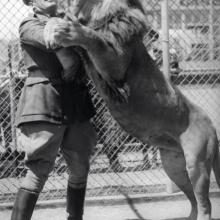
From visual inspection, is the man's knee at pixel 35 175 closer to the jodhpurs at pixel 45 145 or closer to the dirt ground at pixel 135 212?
the jodhpurs at pixel 45 145

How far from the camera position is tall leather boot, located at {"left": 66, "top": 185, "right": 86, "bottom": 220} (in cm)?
369

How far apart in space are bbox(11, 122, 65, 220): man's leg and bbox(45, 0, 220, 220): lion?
44 cm

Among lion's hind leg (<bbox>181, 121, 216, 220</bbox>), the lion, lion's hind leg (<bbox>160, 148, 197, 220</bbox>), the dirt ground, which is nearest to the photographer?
the lion

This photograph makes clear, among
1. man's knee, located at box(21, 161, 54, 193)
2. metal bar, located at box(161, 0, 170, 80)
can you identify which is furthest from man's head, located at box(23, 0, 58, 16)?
metal bar, located at box(161, 0, 170, 80)

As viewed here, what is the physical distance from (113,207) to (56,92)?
1.86 metres

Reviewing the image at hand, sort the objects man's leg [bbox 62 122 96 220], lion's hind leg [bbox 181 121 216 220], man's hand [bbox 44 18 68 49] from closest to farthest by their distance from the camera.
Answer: man's hand [bbox 44 18 68 49], lion's hind leg [bbox 181 121 216 220], man's leg [bbox 62 122 96 220]

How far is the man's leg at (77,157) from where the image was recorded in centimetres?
351

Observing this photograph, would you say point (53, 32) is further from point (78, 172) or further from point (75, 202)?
point (75, 202)

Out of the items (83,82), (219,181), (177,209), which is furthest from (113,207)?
(83,82)

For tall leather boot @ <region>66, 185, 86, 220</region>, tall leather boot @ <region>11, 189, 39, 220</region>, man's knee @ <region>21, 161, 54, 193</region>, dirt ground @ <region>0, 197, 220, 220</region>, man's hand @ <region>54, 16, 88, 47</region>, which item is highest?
man's hand @ <region>54, 16, 88, 47</region>

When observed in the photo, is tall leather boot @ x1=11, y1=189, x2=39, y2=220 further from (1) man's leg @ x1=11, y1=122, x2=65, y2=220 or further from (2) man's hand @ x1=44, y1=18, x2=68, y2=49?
(2) man's hand @ x1=44, y1=18, x2=68, y2=49

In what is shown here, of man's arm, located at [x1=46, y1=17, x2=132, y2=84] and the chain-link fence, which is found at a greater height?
man's arm, located at [x1=46, y1=17, x2=132, y2=84]

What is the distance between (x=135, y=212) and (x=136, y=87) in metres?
1.77

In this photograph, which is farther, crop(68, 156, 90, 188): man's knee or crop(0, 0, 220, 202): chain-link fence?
crop(0, 0, 220, 202): chain-link fence
